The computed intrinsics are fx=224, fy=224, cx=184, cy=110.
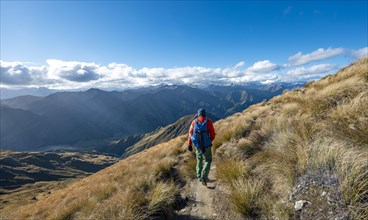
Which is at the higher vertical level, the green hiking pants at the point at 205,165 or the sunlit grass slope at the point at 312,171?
the sunlit grass slope at the point at 312,171

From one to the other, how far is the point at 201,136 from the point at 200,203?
113 inches

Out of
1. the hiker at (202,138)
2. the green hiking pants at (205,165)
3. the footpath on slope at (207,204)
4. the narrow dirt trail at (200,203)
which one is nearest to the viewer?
the footpath on slope at (207,204)

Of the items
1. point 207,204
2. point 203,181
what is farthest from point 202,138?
point 207,204

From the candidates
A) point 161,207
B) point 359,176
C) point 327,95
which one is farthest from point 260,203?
point 327,95

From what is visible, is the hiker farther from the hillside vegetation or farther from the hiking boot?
the hillside vegetation

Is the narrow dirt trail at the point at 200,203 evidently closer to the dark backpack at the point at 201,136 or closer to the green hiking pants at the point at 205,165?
the green hiking pants at the point at 205,165

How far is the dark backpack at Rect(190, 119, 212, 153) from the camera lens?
32.0ft

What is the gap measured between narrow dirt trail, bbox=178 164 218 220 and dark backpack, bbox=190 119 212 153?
4.76ft

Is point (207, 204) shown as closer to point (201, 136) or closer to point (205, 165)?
point (205, 165)

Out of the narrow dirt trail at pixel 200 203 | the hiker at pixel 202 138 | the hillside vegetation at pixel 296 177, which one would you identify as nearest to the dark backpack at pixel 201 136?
the hiker at pixel 202 138

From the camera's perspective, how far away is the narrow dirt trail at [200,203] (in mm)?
7066

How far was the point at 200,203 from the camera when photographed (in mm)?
7844

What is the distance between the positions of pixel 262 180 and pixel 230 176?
1.37 m

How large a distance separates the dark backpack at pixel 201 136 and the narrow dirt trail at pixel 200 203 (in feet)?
4.76
